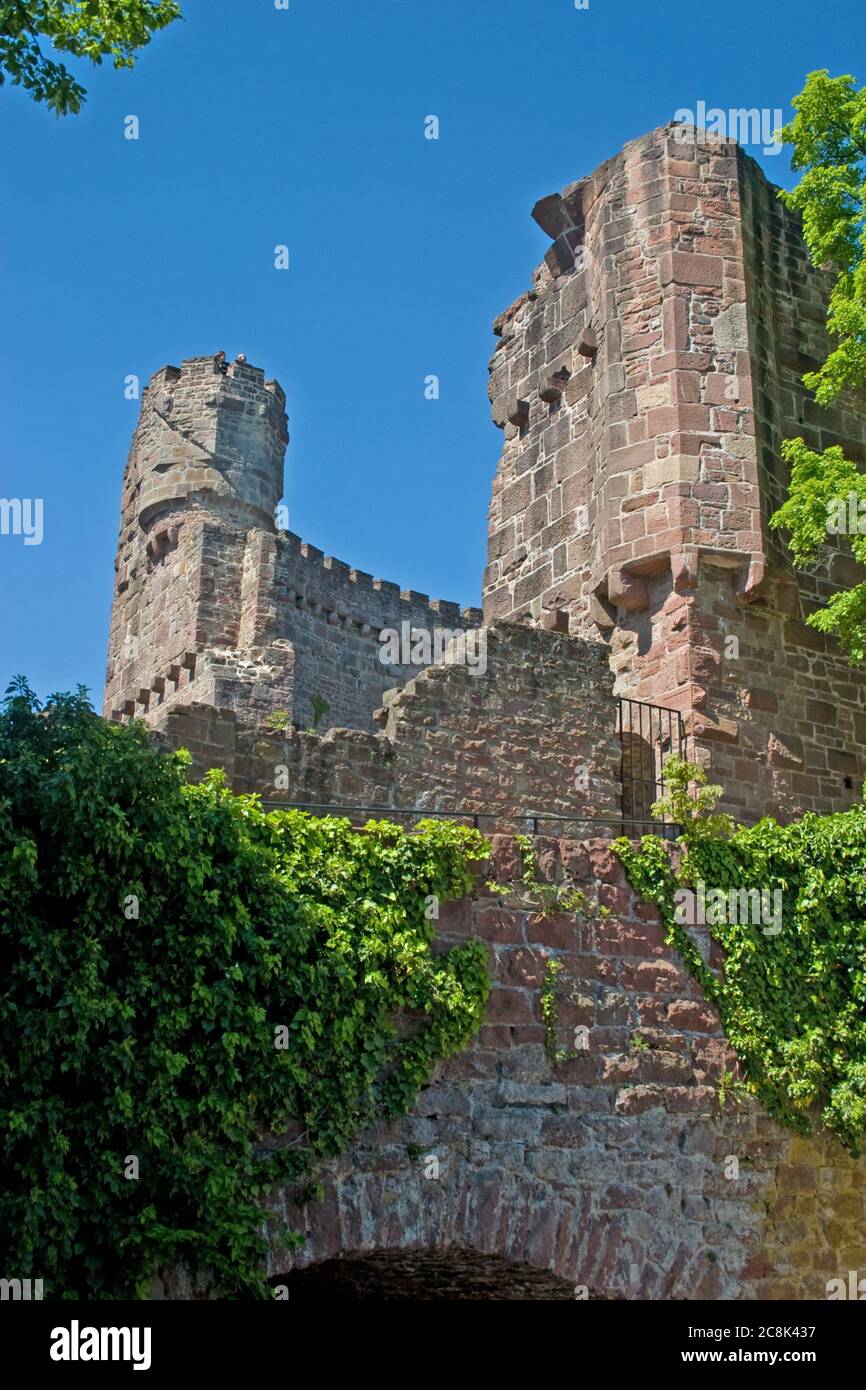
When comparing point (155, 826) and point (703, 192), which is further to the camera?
point (703, 192)

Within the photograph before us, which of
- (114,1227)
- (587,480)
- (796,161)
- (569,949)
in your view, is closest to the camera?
(114,1227)

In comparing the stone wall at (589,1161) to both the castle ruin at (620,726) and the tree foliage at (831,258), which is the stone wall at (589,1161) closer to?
the castle ruin at (620,726)

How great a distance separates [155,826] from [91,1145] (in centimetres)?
178

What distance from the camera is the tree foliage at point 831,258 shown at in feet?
52.6

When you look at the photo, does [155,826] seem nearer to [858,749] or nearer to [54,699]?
[54,699]

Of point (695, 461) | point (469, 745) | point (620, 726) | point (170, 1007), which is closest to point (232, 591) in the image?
point (695, 461)

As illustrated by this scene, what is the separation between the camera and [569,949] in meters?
11.6

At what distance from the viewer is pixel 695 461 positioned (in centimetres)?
1641

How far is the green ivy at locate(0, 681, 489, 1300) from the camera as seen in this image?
9.04m

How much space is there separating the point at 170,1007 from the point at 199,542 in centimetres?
1815

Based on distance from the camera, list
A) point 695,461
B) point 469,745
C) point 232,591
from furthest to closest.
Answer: point 232,591, point 695,461, point 469,745

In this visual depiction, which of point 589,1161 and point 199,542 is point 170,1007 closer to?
point 589,1161

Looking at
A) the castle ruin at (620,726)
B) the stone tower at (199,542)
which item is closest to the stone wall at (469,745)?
the castle ruin at (620,726)
